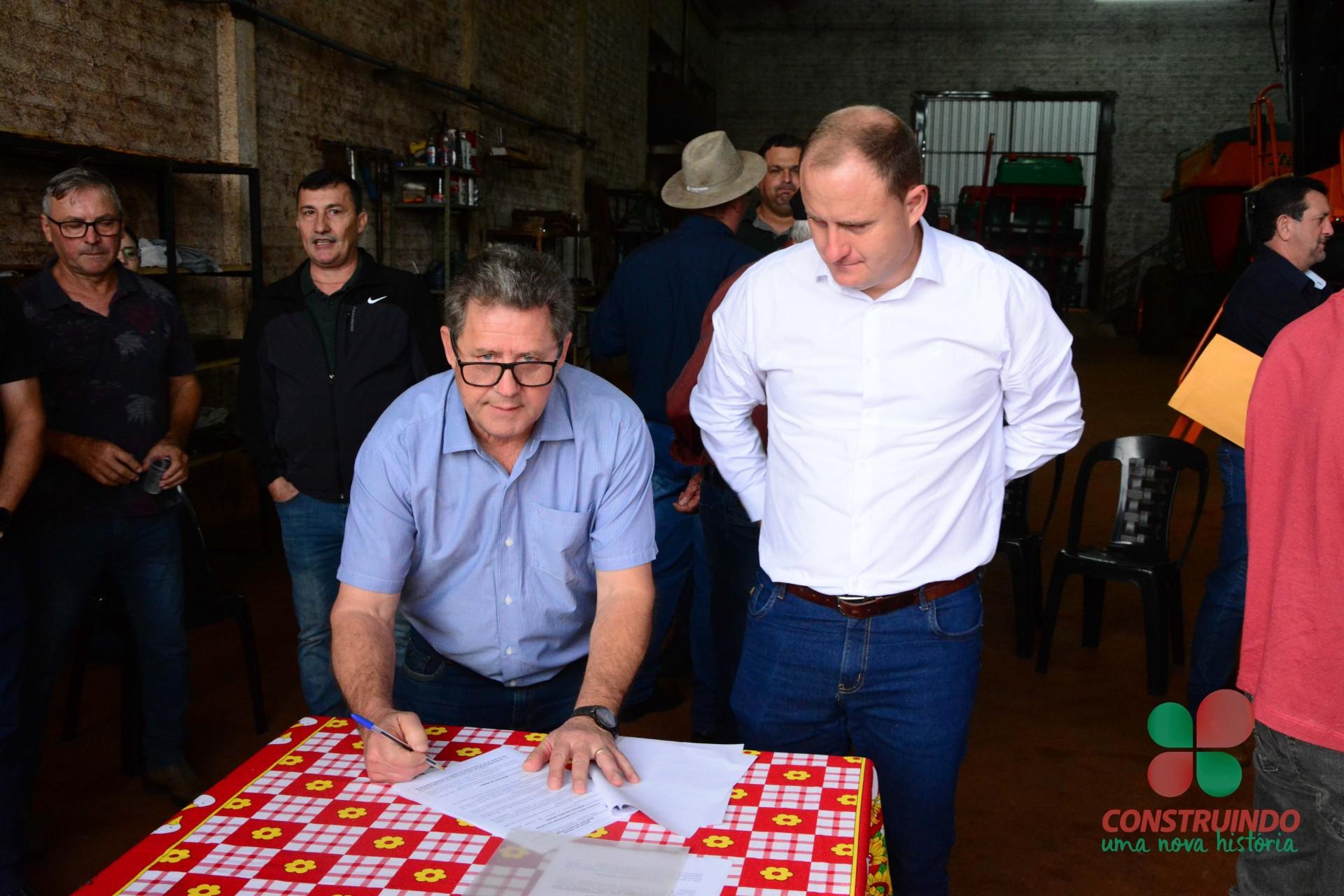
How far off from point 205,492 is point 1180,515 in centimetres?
544

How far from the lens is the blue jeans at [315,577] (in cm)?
301

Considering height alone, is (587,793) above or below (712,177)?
below

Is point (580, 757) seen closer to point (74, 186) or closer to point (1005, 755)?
point (74, 186)

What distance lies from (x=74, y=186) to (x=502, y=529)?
1719 millimetres

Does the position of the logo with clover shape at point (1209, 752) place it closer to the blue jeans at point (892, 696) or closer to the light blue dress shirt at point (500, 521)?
the blue jeans at point (892, 696)

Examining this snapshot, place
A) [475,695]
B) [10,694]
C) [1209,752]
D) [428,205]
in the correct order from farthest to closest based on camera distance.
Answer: [428,205], [1209,752], [10,694], [475,695]

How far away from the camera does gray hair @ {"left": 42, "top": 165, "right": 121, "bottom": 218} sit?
8.98ft

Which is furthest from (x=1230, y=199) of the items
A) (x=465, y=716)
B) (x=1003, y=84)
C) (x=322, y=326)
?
(x=465, y=716)

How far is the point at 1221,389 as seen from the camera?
300 centimetres

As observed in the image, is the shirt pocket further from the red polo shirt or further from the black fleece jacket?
the black fleece jacket

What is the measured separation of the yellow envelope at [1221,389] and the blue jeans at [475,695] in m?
1.92

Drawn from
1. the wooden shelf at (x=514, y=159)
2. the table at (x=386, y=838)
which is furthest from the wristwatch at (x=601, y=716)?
the wooden shelf at (x=514, y=159)


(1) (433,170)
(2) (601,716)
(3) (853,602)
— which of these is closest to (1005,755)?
(3) (853,602)

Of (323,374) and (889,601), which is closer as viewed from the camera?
(889,601)
